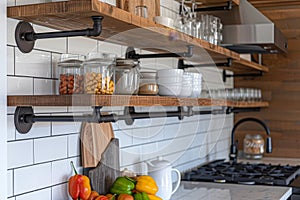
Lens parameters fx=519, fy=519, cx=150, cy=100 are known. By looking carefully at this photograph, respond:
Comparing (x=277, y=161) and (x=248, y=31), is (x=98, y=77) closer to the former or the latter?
(x=248, y=31)

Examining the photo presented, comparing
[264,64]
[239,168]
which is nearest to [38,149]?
[239,168]

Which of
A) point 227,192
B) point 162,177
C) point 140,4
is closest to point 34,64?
point 140,4

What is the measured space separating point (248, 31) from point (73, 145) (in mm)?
1391

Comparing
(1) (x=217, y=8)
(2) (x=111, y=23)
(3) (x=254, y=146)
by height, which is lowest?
(3) (x=254, y=146)

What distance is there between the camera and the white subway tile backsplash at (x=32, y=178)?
168 centimetres

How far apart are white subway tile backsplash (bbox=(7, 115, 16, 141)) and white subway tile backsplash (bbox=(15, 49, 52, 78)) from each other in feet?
0.49

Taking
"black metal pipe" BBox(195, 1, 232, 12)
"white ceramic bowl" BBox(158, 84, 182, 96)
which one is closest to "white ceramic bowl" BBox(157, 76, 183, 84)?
"white ceramic bowl" BBox(158, 84, 182, 96)

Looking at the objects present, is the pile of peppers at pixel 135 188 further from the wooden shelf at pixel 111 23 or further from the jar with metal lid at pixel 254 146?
the jar with metal lid at pixel 254 146

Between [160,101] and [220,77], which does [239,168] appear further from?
[160,101]

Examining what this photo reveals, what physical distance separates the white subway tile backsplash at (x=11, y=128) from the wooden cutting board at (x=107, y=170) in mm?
477

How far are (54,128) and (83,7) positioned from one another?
57 centimetres

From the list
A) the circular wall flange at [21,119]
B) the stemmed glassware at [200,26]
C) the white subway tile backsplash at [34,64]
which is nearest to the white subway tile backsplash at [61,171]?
the circular wall flange at [21,119]

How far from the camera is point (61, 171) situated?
1900 millimetres

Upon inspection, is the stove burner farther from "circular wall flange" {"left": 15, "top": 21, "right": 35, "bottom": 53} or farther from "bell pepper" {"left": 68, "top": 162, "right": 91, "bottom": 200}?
"circular wall flange" {"left": 15, "top": 21, "right": 35, "bottom": 53}
